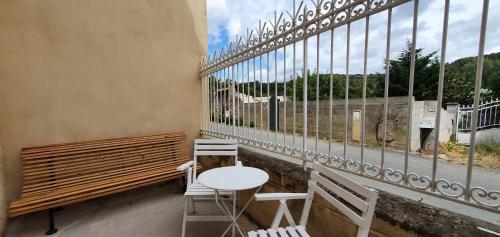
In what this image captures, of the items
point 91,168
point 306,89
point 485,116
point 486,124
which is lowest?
point 91,168

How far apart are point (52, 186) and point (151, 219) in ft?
4.41

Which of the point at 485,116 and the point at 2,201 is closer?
the point at 2,201

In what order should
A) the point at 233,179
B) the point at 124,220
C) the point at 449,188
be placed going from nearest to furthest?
the point at 449,188, the point at 233,179, the point at 124,220

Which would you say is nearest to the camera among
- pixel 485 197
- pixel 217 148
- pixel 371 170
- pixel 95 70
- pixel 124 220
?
pixel 485 197

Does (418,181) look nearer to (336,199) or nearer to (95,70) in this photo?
(336,199)

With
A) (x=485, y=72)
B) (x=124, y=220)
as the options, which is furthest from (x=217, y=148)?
(x=485, y=72)

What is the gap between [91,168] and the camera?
3.42 meters

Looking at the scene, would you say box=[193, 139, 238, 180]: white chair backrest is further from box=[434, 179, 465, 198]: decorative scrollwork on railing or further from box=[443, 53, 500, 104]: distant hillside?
box=[443, 53, 500, 104]: distant hillside

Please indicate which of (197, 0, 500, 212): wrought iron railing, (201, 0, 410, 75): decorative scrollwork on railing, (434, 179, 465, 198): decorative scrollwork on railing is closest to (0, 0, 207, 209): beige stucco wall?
(197, 0, 500, 212): wrought iron railing

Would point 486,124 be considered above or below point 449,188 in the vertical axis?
above

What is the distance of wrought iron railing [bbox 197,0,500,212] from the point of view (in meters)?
1.39

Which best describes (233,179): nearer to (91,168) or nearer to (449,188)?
(449,188)

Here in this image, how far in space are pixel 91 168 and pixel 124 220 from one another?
0.94m

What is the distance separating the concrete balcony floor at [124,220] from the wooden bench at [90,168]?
33 cm
